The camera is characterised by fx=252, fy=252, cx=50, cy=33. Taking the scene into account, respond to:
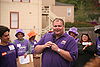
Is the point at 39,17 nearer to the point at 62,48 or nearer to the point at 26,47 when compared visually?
the point at 26,47

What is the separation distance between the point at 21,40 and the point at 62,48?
4021 mm

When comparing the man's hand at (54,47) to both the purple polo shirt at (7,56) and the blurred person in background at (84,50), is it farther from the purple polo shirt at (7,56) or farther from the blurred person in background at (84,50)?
the blurred person in background at (84,50)

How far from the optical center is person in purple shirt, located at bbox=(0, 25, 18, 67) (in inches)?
205

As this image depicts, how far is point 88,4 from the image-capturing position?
144 feet

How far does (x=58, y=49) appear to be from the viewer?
469 cm

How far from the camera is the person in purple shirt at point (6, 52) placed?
17.1ft

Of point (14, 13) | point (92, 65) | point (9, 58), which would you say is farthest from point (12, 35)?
point (92, 65)

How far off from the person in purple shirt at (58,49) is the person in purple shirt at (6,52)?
0.67 meters

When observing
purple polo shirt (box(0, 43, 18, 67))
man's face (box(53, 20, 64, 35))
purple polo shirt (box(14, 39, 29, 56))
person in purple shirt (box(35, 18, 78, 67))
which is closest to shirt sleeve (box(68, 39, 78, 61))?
person in purple shirt (box(35, 18, 78, 67))

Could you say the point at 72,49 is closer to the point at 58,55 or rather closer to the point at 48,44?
the point at 58,55

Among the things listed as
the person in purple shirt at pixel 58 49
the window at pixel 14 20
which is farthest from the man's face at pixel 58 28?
the window at pixel 14 20

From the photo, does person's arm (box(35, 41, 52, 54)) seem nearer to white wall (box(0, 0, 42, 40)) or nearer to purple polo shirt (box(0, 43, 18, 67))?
purple polo shirt (box(0, 43, 18, 67))

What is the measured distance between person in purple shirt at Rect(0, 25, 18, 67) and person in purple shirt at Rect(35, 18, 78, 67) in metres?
0.67

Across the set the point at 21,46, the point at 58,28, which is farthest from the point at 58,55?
the point at 21,46
